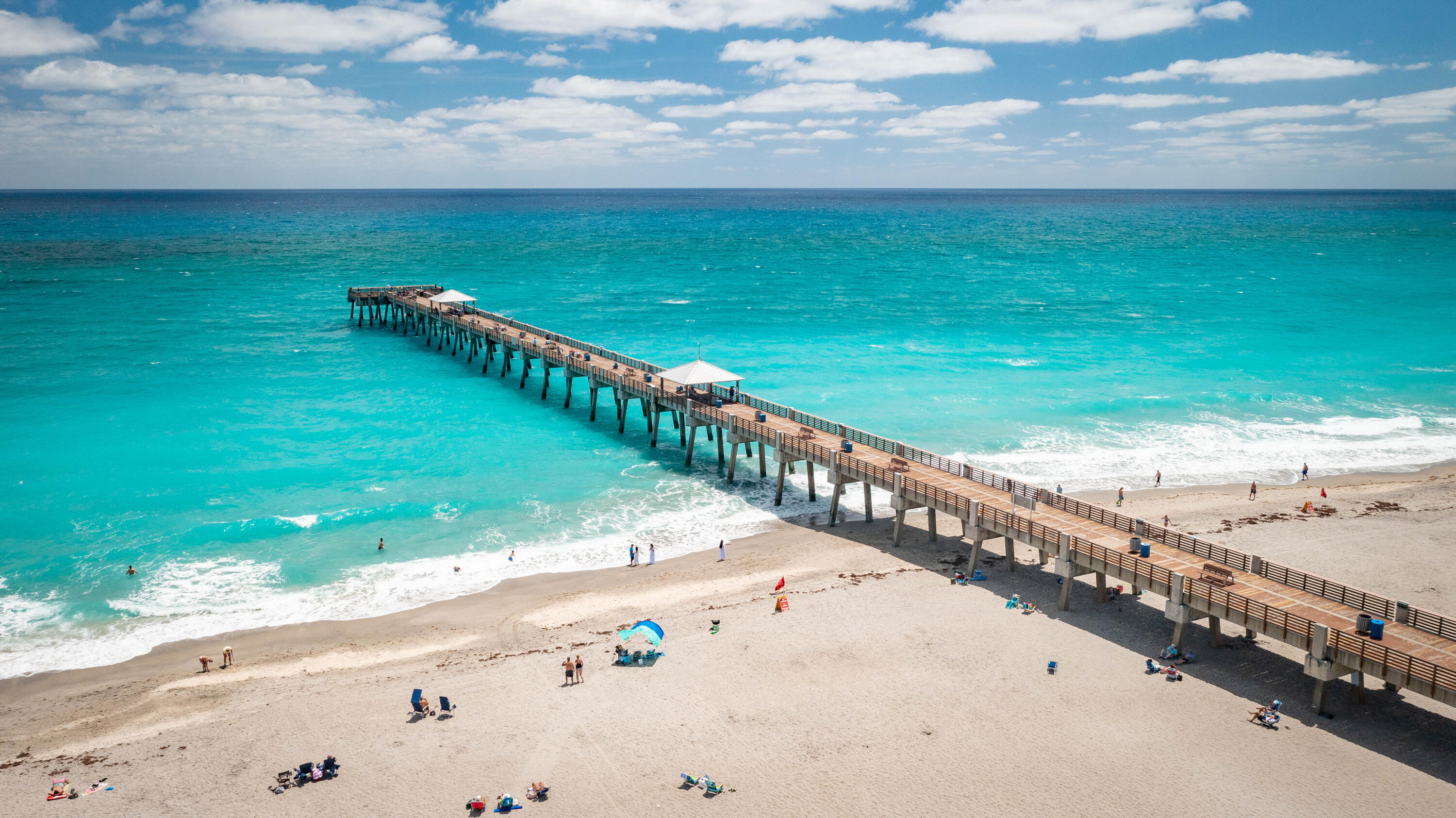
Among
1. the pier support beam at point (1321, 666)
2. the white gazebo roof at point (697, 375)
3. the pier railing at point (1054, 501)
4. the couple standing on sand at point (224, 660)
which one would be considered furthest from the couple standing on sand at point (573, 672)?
the white gazebo roof at point (697, 375)

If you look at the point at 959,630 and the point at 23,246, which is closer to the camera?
the point at 959,630

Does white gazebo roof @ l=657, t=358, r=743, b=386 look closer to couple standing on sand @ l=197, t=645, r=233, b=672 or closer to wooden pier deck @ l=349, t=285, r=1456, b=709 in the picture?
wooden pier deck @ l=349, t=285, r=1456, b=709

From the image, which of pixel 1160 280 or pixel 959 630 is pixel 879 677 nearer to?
pixel 959 630

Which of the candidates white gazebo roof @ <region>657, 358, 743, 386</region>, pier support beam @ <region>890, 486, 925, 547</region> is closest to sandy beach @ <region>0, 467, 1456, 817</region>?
pier support beam @ <region>890, 486, 925, 547</region>

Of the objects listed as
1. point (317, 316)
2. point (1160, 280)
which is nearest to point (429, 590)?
point (317, 316)

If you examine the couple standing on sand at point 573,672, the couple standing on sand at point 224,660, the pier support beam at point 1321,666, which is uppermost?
the pier support beam at point 1321,666

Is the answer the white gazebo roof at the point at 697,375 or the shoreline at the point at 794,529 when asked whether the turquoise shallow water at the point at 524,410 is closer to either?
the shoreline at the point at 794,529
